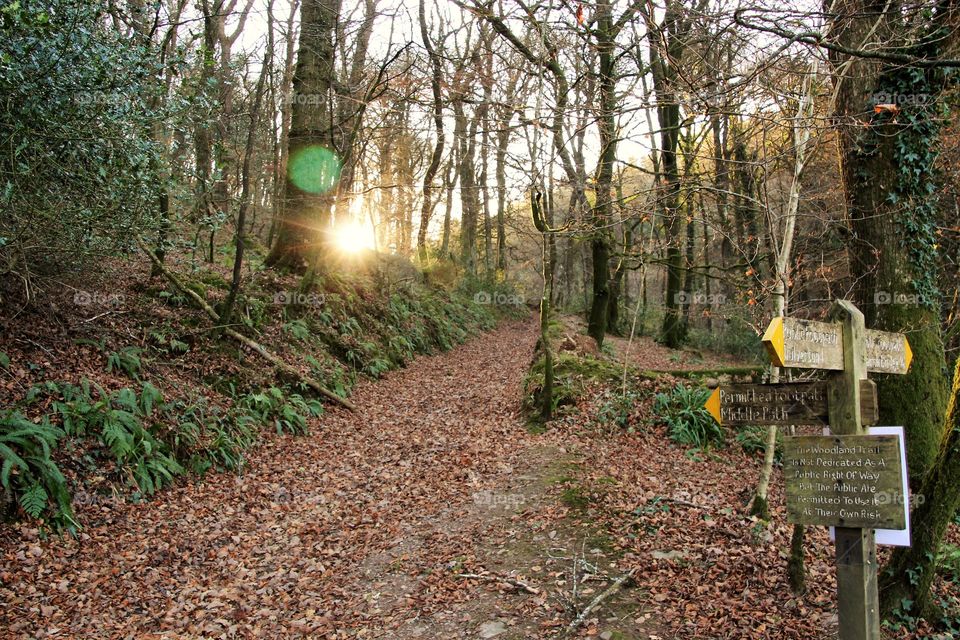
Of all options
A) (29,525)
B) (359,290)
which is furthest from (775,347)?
(359,290)

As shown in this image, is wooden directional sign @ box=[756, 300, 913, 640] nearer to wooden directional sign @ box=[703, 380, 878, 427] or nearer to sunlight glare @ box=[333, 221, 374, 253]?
wooden directional sign @ box=[703, 380, 878, 427]

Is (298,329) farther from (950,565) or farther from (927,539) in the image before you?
(950,565)

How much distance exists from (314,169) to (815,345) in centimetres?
1128

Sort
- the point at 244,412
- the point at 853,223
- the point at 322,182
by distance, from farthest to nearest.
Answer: the point at 322,182, the point at 244,412, the point at 853,223

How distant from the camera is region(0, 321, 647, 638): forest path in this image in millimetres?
4480

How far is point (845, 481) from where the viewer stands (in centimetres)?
312

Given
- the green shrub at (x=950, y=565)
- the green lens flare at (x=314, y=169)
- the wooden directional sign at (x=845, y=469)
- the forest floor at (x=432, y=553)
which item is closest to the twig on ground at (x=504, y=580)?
the forest floor at (x=432, y=553)

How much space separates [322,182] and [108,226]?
6.28 m

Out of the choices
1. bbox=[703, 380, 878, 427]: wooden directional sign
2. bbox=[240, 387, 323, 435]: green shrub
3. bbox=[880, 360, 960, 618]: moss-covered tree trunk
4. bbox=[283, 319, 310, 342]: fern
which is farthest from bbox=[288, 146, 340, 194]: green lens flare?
bbox=[880, 360, 960, 618]: moss-covered tree trunk

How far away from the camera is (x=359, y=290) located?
15.2 m

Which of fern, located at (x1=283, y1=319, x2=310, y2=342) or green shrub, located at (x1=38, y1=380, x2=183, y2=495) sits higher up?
fern, located at (x1=283, y1=319, x2=310, y2=342)

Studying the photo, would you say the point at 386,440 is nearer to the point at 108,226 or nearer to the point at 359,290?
the point at 108,226

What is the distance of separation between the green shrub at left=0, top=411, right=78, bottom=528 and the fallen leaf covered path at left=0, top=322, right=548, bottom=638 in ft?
0.80

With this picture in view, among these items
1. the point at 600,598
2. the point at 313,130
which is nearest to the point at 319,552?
the point at 600,598
